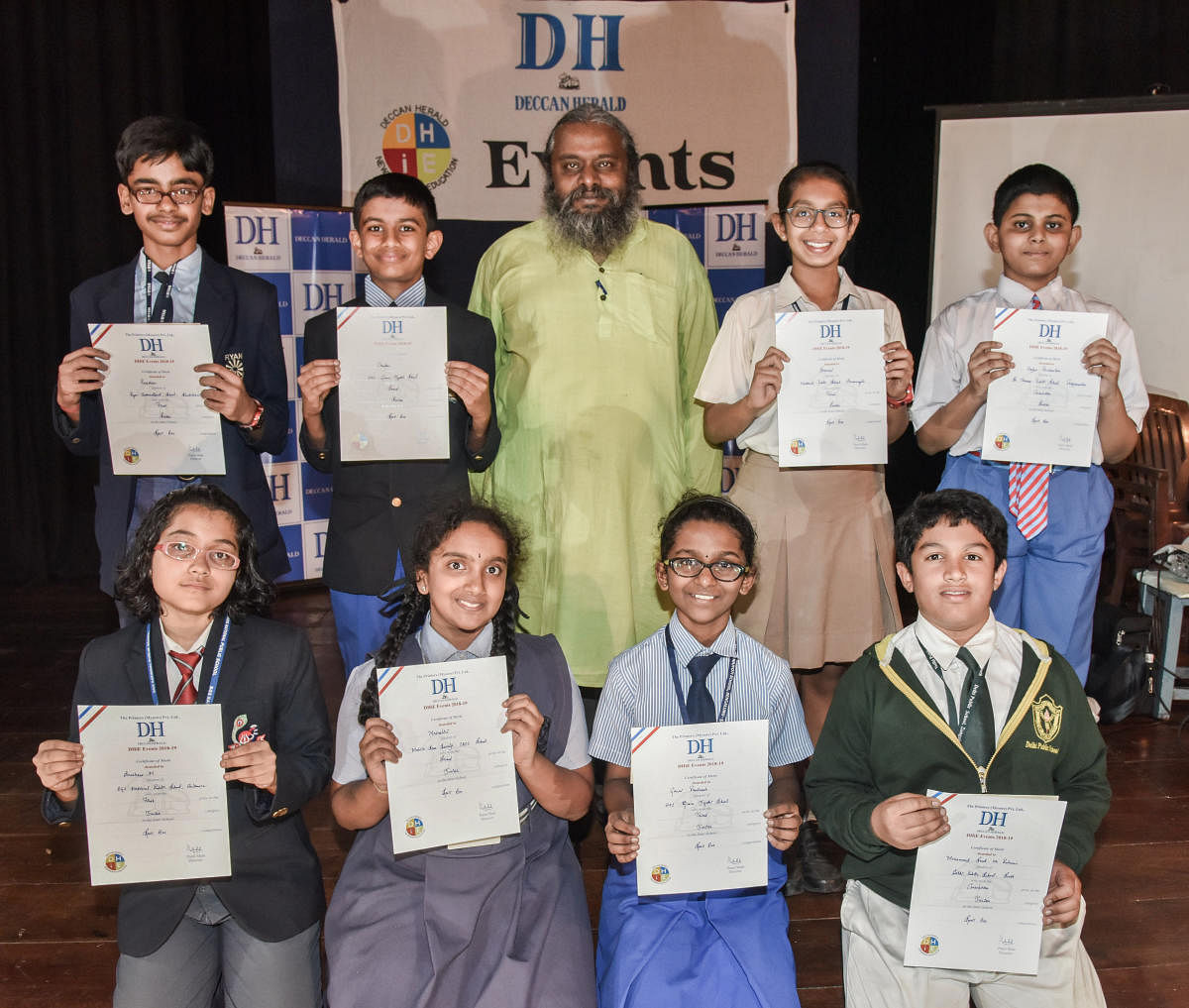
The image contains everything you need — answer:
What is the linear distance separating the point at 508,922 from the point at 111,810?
82 cm

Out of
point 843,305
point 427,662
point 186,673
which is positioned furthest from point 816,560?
point 186,673

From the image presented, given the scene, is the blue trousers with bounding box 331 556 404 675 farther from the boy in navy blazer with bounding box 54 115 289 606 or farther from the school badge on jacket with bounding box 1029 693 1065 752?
the school badge on jacket with bounding box 1029 693 1065 752

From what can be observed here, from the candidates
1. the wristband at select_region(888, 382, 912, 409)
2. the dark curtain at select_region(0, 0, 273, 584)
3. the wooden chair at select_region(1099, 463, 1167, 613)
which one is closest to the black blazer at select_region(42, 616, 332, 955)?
the wristband at select_region(888, 382, 912, 409)

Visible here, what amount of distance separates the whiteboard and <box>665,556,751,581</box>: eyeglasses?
4.39m

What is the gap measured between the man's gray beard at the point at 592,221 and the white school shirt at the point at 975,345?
3.11 ft

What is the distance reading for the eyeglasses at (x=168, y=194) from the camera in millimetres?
2814

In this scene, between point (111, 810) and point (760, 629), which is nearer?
point (111, 810)

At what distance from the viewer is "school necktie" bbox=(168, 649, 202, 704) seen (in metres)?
2.28

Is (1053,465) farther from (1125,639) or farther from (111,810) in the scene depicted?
(111,810)

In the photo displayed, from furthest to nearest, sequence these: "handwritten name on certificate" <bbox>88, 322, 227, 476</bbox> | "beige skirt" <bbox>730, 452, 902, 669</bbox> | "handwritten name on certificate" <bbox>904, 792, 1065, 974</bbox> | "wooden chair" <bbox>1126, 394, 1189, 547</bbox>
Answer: "wooden chair" <bbox>1126, 394, 1189, 547</bbox>
"beige skirt" <bbox>730, 452, 902, 669</bbox>
"handwritten name on certificate" <bbox>88, 322, 227, 476</bbox>
"handwritten name on certificate" <bbox>904, 792, 1065, 974</bbox>

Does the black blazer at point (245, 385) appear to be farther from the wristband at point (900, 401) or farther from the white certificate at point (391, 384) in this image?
the wristband at point (900, 401)

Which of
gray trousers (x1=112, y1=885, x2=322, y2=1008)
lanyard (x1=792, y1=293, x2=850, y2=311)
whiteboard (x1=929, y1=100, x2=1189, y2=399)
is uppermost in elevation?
whiteboard (x1=929, y1=100, x2=1189, y2=399)

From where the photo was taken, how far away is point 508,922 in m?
2.30

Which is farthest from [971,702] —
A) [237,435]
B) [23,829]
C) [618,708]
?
[23,829]
